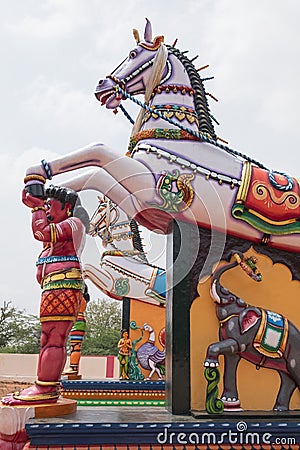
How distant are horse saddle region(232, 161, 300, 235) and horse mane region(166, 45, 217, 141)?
0.64m

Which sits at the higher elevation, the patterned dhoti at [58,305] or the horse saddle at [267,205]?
the horse saddle at [267,205]

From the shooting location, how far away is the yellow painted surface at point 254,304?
13.1 feet

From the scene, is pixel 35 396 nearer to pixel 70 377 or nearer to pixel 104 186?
pixel 104 186

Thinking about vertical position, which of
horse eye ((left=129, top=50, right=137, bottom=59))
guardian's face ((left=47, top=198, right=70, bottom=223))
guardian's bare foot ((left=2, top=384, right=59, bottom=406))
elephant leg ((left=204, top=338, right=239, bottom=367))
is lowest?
guardian's bare foot ((left=2, top=384, right=59, bottom=406))

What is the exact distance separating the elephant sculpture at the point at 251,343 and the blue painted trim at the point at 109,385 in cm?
258

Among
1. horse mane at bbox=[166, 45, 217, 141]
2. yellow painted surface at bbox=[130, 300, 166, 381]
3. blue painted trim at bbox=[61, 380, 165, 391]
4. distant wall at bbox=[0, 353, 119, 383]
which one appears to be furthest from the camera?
distant wall at bbox=[0, 353, 119, 383]

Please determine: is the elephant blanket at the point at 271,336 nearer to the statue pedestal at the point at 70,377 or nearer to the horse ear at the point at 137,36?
the horse ear at the point at 137,36

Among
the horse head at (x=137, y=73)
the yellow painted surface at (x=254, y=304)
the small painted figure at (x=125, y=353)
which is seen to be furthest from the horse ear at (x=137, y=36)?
the small painted figure at (x=125, y=353)

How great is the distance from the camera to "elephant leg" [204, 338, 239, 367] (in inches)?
151

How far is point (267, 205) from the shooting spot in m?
4.16

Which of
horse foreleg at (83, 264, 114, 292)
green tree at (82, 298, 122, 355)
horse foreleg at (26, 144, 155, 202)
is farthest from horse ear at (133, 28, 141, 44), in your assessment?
green tree at (82, 298, 122, 355)

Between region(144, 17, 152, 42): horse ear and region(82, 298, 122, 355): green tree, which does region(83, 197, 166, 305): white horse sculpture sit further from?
region(82, 298, 122, 355): green tree
